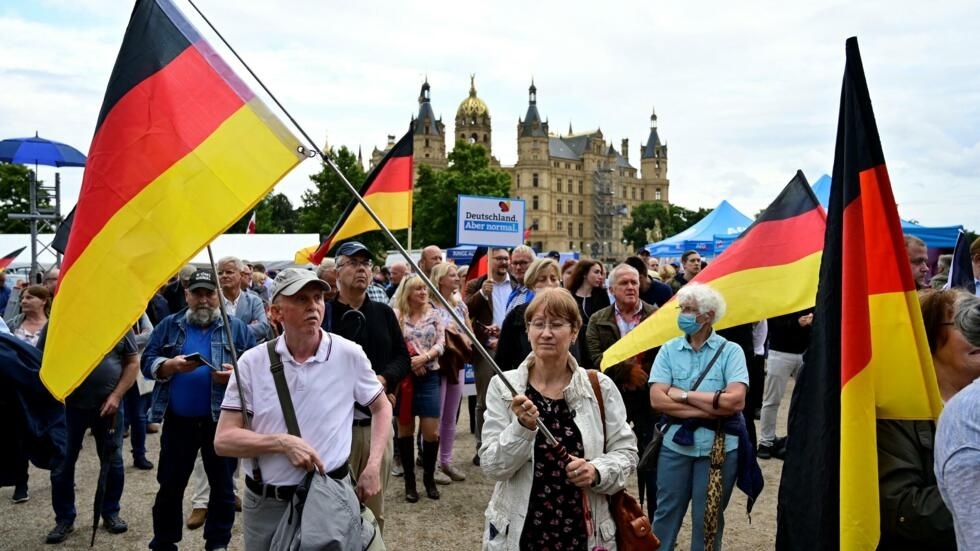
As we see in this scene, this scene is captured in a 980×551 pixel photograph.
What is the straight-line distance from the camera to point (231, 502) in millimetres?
5328

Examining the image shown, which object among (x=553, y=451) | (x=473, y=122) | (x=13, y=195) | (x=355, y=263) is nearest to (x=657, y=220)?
(x=473, y=122)

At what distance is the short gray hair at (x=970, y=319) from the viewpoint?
2.31 meters

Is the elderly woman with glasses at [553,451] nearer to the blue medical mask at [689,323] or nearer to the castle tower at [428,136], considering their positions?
the blue medical mask at [689,323]

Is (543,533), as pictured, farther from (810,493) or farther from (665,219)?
(665,219)

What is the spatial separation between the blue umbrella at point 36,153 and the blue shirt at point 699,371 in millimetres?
11658

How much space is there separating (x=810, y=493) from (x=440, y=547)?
3.60m

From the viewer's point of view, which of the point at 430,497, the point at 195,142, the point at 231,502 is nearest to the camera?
the point at 195,142

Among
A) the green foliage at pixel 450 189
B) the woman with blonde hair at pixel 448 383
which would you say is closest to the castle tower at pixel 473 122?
the green foliage at pixel 450 189

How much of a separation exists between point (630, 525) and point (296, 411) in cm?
154

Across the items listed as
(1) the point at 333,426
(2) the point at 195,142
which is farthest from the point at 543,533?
(2) the point at 195,142

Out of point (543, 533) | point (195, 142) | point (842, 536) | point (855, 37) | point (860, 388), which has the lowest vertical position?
point (543, 533)

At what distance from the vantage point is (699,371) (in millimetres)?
4434

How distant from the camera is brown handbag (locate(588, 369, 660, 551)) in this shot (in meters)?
3.22

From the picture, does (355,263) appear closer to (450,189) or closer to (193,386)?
(193,386)
